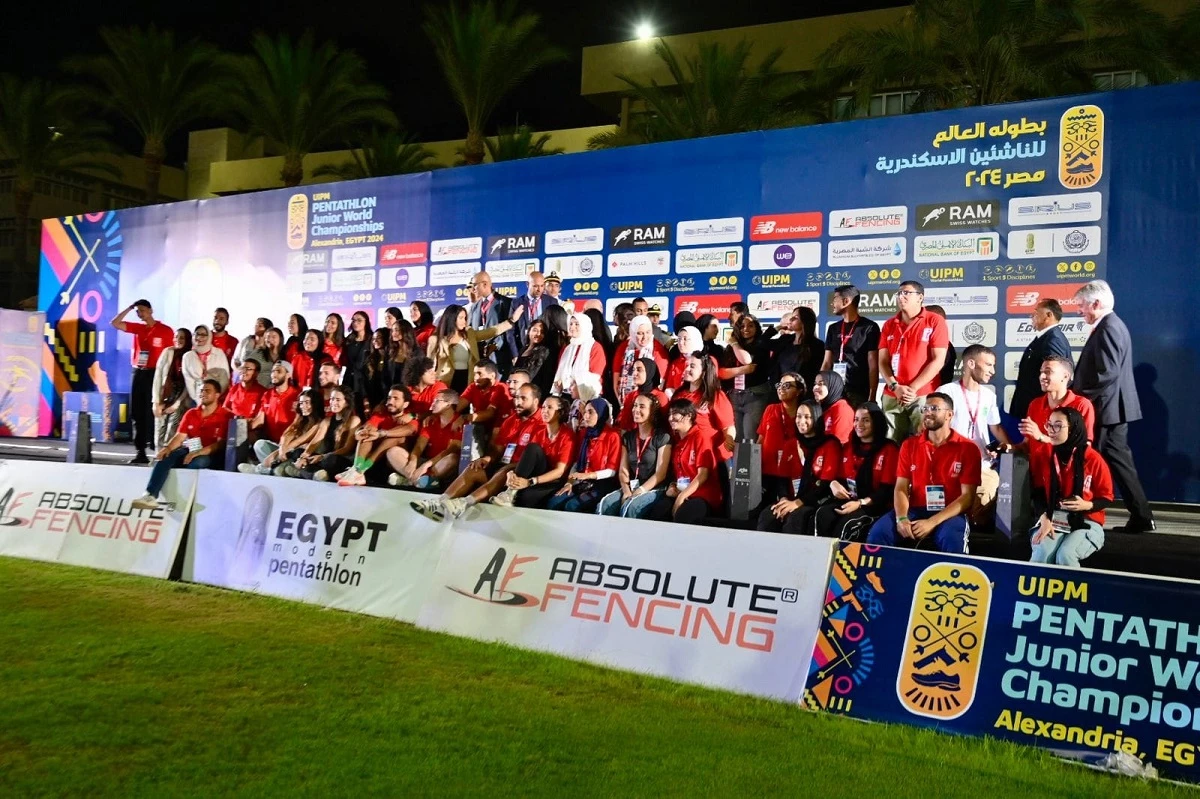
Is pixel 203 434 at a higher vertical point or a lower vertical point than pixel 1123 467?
lower

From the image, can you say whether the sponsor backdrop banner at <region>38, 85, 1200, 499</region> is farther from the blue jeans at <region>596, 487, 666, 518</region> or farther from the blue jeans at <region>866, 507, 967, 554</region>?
the blue jeans at <region>596, 487, 666, 518</region>

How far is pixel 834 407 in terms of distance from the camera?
869 centimetres

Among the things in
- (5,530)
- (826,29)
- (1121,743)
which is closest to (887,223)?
(1121,743)

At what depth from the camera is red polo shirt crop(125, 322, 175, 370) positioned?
16.0 metres

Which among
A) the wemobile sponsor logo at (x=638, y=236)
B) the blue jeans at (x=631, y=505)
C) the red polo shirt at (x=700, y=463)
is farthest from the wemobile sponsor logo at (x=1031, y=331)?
the wemobile sponsor logo at (x=638, y=236)

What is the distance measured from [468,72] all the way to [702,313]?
14631mm

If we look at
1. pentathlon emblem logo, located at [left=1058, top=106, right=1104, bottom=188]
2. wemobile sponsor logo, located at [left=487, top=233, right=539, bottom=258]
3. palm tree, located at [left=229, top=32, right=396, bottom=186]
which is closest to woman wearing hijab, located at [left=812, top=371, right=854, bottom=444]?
pentathlon emblem logo, located at [left=1058, top=106, right=1104, bottom=188]

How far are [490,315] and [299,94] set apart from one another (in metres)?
15.9

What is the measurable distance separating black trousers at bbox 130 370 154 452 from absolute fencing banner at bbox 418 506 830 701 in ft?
30.9

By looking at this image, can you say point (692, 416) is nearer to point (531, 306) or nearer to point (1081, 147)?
point (531, 306)

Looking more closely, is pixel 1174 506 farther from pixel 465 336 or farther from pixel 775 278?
pixel 465 336

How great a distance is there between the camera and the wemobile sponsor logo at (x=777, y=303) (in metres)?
11.2

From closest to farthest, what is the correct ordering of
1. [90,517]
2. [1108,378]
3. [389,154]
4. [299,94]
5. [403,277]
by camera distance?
[1108,378] < [90,517] < [403,277] < [299,94] < [389,154]

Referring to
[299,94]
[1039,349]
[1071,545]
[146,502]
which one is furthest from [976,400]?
[299,94]
